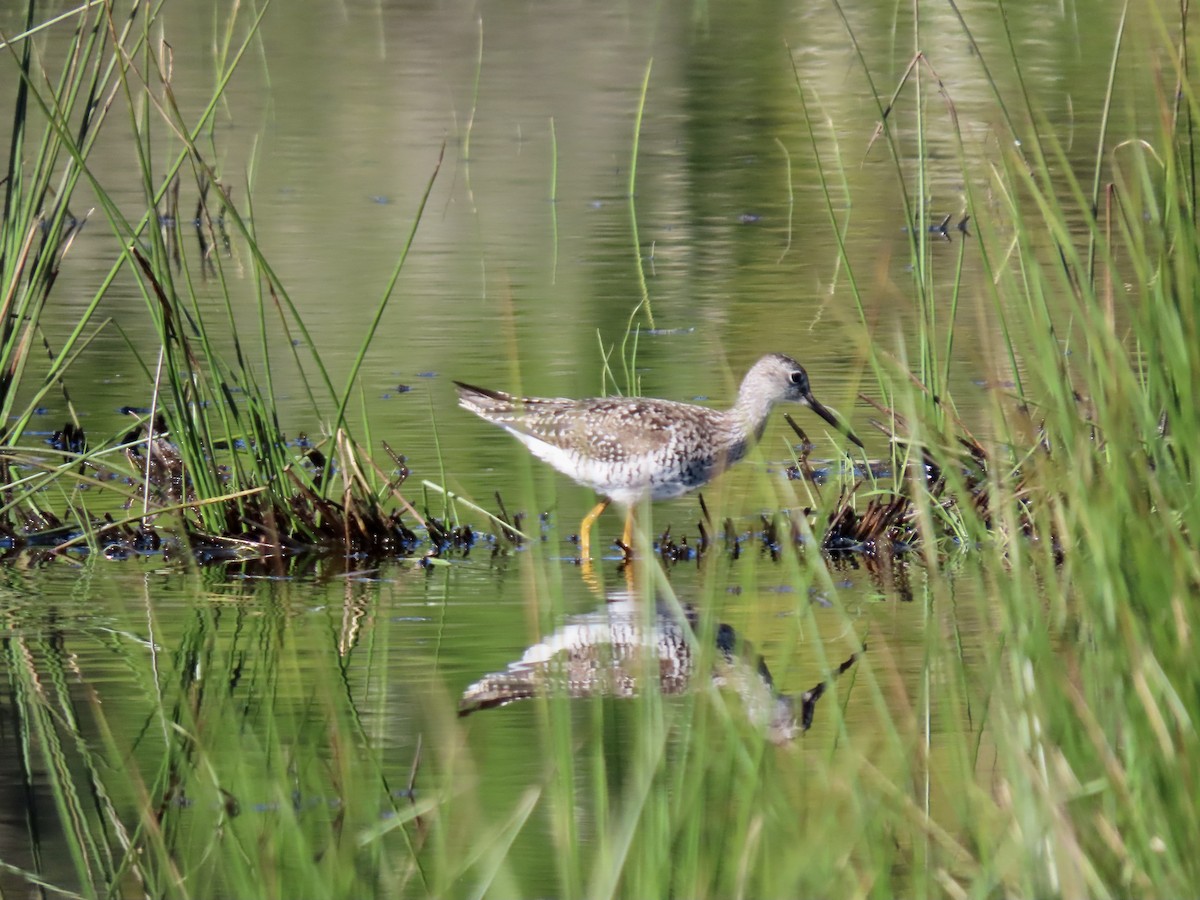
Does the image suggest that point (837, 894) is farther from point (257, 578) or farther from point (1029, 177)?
point (257, 578)

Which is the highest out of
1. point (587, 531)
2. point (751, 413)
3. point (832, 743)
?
point (832, 743)

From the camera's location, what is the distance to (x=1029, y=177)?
13.1 feet

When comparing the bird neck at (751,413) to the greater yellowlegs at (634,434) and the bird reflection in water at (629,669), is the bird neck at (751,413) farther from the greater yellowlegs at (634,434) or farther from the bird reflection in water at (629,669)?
the bird reflection in water at (629,669)

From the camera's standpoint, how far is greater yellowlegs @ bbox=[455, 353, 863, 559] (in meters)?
6.86

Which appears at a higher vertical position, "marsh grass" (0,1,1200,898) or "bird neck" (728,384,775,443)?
"marsh grass" (0,1,1200,898)

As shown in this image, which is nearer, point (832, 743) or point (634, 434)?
point (832, 743)

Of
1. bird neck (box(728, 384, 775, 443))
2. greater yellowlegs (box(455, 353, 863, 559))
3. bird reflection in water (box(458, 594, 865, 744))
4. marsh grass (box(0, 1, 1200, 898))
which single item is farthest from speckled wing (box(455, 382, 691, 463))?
marsh grass (box(0, 1, 1200, 898))

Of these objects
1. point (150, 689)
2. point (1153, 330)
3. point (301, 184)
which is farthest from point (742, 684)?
point (301, 184)

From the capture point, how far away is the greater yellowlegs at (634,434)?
6.86 metres

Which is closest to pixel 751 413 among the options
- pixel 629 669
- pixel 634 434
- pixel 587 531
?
pixel 634 434

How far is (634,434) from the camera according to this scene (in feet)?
22.5

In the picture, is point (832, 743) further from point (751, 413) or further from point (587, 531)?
point (751, 413)

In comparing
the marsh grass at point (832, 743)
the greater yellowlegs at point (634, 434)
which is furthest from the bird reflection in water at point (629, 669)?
the greater yellowlegs at point (634, 434)

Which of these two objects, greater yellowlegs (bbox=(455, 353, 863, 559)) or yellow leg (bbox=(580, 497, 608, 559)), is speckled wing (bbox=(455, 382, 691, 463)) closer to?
greater yellowlegs (bbox=(455, 353, 863, 559))
